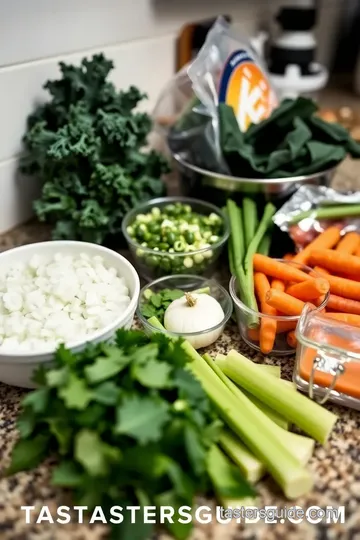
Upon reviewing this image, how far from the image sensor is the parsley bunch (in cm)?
58

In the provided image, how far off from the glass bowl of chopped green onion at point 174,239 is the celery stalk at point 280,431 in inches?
11.2

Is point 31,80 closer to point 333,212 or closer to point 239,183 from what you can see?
point 239,183

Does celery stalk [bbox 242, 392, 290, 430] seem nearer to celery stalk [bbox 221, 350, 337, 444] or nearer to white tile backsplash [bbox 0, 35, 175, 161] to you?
celery stalk [bbox 221, 350, 337, 444]

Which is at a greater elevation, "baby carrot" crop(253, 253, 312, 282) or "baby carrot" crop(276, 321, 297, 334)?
"baby carrot" crop(253, 253, 312, 282)

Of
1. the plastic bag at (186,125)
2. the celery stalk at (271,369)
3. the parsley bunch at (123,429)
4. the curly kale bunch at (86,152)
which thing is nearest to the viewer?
the parsley bunch at (123,429)

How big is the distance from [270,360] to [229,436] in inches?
7.8

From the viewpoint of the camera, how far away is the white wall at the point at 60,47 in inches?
41.4

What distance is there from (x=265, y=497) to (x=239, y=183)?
637mm

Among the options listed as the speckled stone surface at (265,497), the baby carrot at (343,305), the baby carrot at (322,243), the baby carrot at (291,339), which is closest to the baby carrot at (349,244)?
the baby carrot at (322,243)

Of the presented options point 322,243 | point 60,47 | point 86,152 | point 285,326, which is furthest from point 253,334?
point 60,47

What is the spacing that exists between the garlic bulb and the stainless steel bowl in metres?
0.32

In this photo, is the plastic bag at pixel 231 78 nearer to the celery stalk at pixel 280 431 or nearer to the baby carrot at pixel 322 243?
the baby carrot at pixel 322 243

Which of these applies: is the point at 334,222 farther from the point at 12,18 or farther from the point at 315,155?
the point at 12,18

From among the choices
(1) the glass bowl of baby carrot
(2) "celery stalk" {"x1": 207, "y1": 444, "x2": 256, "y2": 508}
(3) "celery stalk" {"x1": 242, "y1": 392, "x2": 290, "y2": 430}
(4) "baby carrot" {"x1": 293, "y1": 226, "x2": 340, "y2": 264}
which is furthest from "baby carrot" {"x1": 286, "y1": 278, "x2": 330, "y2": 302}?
(2) "celery stalk" {"x1": 207, "y1": 444, "x2": 256, "y2": 508}
